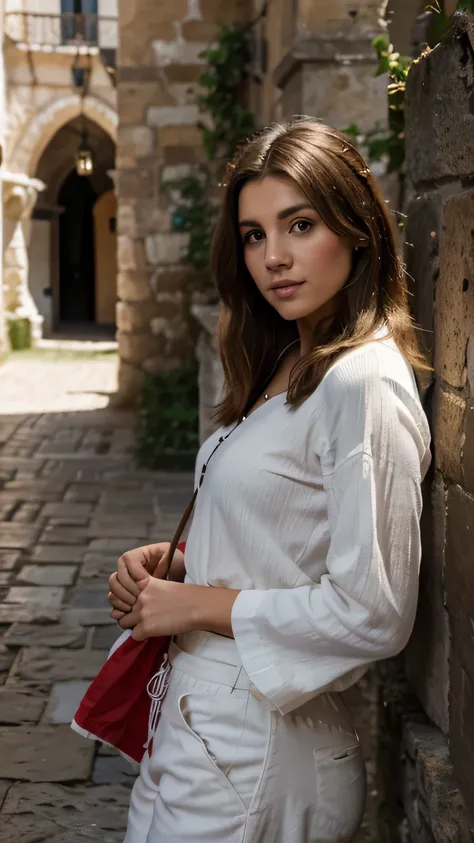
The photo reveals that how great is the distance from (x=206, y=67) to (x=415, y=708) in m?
7.32

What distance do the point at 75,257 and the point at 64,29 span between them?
6.50 m

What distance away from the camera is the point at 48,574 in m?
4.72

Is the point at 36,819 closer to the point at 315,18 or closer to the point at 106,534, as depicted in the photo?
the point at 106,534

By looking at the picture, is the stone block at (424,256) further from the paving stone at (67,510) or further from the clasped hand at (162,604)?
the paving stone at (67,510)

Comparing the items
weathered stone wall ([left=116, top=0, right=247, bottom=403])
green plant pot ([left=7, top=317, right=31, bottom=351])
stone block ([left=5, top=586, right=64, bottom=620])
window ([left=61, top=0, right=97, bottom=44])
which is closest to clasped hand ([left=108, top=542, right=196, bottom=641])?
stone block ([left=5, top=586, right=64, bottom=620])

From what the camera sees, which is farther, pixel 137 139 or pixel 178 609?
pixel 137 139

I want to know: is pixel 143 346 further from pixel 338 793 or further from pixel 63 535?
pixel 338 793

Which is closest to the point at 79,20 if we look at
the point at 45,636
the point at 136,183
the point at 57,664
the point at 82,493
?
the point at 136,183

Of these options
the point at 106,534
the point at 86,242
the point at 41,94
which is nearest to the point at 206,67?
the point at 106,534

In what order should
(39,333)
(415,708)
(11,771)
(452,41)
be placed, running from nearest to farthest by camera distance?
(452,41), (415,708), (11,771), (39,333)

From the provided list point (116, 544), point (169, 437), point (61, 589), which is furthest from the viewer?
point (169, 437)

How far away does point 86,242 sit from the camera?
27.6 metres

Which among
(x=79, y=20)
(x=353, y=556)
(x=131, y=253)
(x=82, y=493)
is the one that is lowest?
(x=82, y=493)

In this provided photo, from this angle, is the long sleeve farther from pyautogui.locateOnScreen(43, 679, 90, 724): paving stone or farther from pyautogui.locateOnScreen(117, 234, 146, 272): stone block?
pyautogui.locateOnScreen(117, 234, 146, 272): stone block
